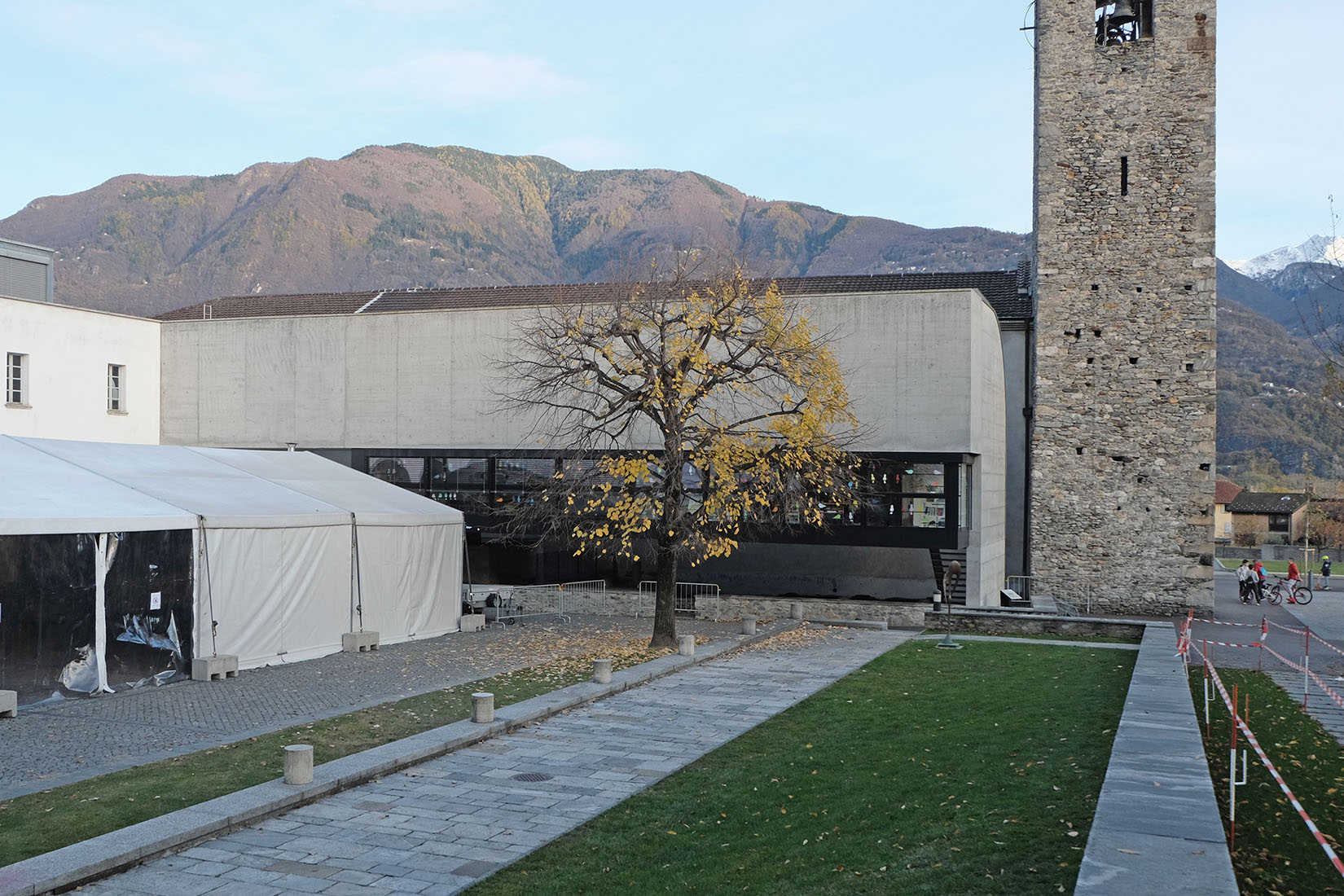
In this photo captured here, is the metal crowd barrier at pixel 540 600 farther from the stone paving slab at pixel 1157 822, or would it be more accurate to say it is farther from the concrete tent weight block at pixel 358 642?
the stone paving slab at pixel 1157 822

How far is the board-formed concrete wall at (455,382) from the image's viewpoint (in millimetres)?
25750

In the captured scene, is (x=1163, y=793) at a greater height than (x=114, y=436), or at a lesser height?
lesser

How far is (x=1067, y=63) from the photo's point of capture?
97.5 ft

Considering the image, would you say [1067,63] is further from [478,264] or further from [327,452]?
[478,264]

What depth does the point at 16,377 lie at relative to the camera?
95.6 feet

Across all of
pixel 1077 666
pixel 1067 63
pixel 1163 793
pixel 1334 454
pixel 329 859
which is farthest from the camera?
pixel 1334 454

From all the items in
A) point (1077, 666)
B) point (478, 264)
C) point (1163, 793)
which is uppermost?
point (478, 264)

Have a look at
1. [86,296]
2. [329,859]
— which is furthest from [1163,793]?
[86,296]

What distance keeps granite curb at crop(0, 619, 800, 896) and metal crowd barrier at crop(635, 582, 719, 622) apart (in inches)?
450

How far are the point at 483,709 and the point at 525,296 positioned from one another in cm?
2605

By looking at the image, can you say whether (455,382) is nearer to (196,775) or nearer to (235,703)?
(235,703)

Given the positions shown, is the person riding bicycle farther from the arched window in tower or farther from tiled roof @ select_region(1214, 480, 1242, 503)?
tiled roof @ select_region(1214, 480, 1242, 503)

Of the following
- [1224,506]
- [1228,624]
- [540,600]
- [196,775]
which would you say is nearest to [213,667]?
[196,775]

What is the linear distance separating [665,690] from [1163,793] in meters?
9.35
